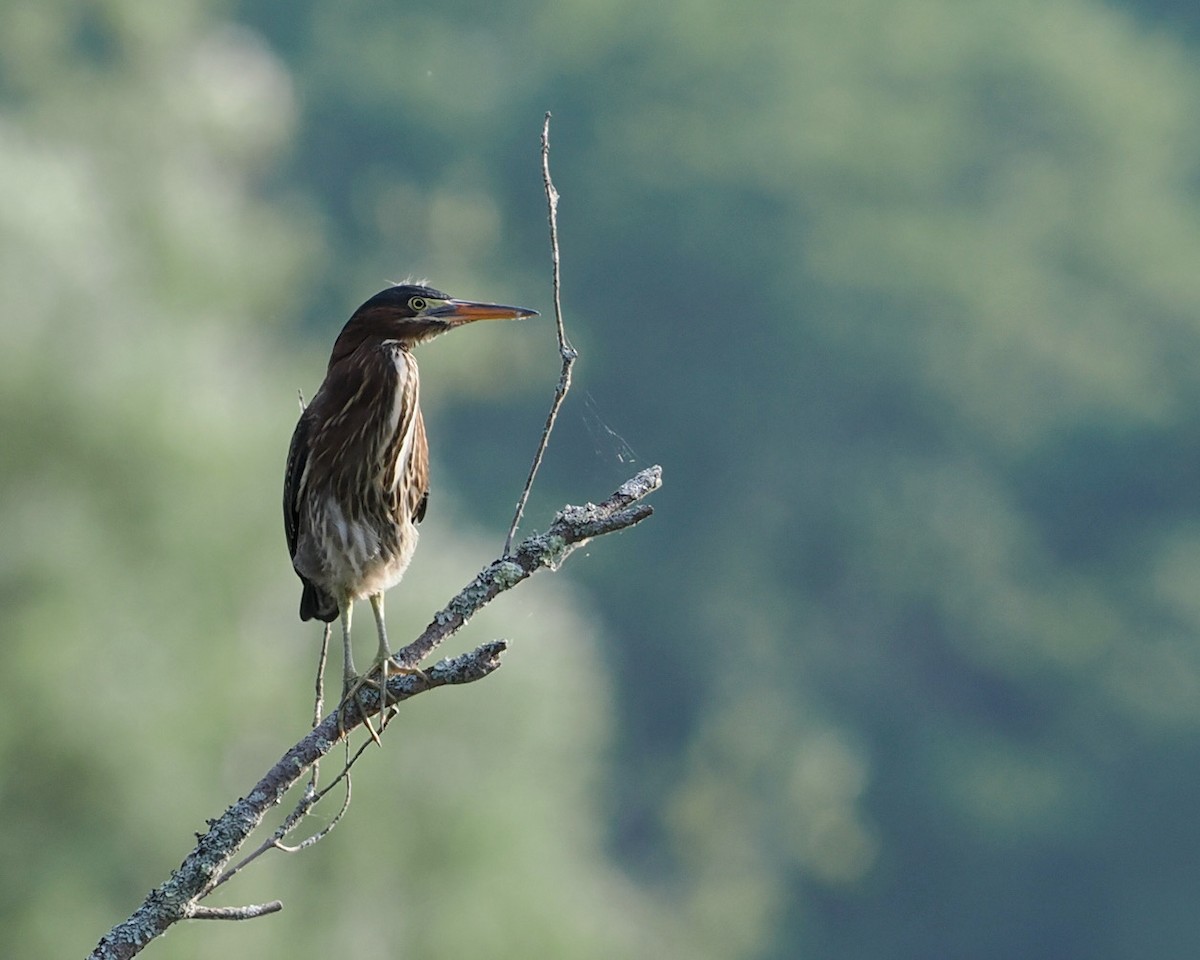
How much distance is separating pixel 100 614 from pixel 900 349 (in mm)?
30431

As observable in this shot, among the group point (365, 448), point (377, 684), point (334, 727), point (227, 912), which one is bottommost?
point (227, 912)

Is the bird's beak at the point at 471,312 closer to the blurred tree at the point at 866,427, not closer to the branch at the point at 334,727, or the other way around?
the branch at the point at 334,727

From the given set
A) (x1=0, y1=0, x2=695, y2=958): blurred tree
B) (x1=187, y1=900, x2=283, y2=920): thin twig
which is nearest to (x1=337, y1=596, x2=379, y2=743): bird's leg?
(x1=187, y1=900, x2=283, y2=920): thin twig

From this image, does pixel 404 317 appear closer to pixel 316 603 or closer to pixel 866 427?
pixel 316 603

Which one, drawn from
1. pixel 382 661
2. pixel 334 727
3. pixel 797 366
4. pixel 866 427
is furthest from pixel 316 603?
pixel 866 427

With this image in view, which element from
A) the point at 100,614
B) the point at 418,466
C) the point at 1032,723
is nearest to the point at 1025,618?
the point at 1032,723

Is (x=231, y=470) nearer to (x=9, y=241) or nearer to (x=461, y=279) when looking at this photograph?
(x=9, y=241)

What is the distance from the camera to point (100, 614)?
496 inches

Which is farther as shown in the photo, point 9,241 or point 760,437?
point 760,437

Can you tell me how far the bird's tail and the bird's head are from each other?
0.55m

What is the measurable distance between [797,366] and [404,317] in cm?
3617

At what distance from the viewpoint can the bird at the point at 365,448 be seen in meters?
4.39

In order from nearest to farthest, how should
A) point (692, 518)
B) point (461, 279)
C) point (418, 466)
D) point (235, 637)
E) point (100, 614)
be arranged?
point (418, 466), point (100, 614), point (235, 637), point (461, 279), point (692, 518)

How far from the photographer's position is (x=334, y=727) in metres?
3.12
